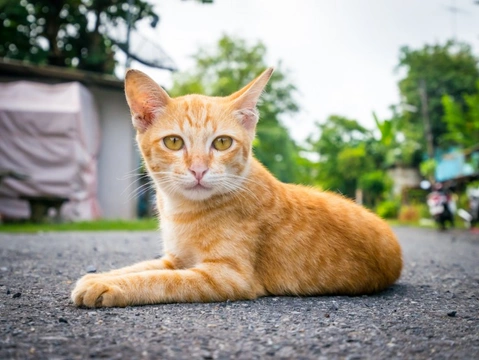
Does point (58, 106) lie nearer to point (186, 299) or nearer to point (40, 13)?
point (40, 13)

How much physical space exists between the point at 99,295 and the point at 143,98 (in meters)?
1.31

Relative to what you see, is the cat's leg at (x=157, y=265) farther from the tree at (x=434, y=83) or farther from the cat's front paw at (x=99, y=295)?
the tree at (x=434, y=83)

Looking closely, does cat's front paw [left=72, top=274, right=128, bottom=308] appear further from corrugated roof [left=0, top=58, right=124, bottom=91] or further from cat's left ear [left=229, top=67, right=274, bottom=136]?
corrugated roof [left=0, top=58, right=124, bottom=91]

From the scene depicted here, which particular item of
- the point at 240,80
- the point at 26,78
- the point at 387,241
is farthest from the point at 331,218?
the point at 240,80

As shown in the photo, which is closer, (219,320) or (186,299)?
(219,320)

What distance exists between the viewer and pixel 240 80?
26828 millimetres

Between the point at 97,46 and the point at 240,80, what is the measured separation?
12198 millimetres

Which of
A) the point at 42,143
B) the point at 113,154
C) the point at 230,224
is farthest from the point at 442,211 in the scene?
the point at 230,224

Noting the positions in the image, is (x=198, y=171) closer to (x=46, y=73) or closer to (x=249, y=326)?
(x=249, y=326)

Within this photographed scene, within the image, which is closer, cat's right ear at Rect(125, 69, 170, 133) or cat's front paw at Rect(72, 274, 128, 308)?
cat's front paw at Rect(72, 274, 128, 308)

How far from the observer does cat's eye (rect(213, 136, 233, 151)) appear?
2928mm

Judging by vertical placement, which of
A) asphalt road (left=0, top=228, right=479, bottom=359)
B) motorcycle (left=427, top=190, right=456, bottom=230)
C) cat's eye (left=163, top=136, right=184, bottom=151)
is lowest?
motorcycle (left=427, top=190, right=456, bottom=230)

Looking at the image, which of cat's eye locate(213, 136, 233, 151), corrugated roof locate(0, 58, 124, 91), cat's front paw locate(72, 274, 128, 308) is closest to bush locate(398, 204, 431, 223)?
corrugated roof locate(0, 58, 124, 91)

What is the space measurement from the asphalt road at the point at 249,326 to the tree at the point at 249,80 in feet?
67.8
